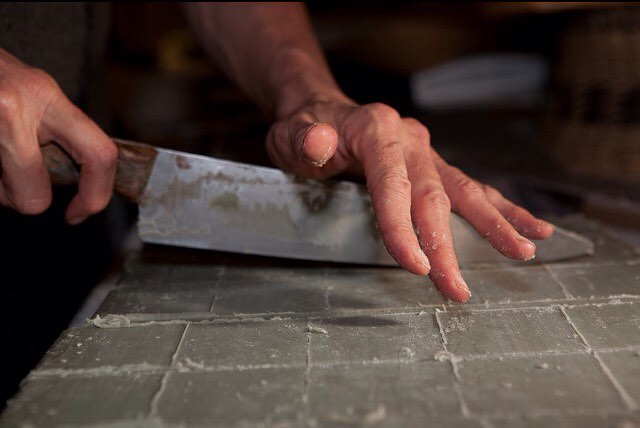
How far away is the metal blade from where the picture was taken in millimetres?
1367

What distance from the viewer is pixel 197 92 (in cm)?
373

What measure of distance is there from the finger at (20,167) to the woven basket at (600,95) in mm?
2072

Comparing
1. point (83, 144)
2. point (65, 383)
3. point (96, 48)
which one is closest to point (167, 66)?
point (96, 48)

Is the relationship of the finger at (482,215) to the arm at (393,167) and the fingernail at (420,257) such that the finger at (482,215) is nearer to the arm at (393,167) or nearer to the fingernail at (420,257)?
the arm at (393,167)

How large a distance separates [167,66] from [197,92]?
2.08ft

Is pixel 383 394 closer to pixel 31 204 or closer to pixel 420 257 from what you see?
pixel 420 257

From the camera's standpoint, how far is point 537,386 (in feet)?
3.11

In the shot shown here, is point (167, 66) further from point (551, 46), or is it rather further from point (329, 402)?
point (329, 402)

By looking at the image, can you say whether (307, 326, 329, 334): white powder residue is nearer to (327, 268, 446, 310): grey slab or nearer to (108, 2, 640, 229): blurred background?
(327, 268, 446, 310): grey slab

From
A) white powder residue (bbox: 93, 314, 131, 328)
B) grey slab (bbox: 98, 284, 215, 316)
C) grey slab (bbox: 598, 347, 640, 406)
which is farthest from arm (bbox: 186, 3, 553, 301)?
white powder residue (bbox: 93, 314, 131, 328)

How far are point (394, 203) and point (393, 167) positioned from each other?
95 millimetres

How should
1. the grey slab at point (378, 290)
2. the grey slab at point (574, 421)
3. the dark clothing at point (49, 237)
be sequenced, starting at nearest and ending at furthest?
the grey slab at point (574, 421), the grey slab at point (378, 290), the dark clothing at point (49, 237)

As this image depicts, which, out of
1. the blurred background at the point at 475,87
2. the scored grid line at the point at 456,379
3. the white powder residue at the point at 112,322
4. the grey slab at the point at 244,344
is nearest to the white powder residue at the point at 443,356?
the scored grid line at the point at 456,379

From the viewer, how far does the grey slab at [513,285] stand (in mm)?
1244
